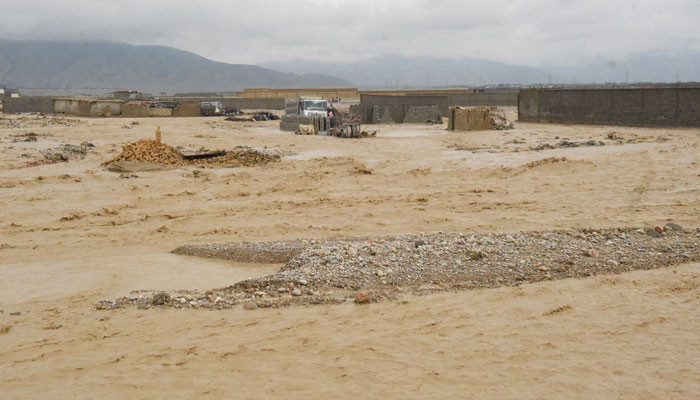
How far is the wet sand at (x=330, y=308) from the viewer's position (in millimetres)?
4750

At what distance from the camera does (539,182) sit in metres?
14.3

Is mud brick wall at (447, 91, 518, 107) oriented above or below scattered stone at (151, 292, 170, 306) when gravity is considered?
above

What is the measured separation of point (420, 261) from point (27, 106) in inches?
1964

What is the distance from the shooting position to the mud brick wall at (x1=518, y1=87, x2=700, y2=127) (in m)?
27.8

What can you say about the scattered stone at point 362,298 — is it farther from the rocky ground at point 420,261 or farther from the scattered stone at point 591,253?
the scattered stone at point 591,253

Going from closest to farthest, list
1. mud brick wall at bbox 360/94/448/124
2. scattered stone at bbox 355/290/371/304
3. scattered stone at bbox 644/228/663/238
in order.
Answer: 1. scattered stone at bbox 355/290/371/304
2. scattered stone at bbox 644/228/663/238
3. mud brick wall at bbox 360/94/448/124

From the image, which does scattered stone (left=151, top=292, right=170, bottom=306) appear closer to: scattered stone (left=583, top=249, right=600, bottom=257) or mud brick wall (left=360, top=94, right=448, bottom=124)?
scattered stone (left=583, top=249, right=600, bottom=257)

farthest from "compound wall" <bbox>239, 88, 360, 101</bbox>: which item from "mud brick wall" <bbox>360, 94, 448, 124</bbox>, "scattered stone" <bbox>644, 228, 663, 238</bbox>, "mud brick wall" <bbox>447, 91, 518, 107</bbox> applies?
"scattered stone" <bbox>644, 228, 663, 238</bbox>

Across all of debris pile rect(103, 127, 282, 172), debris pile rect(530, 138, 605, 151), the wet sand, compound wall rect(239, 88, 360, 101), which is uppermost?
compound wall rect(239, 88, 360, 101)

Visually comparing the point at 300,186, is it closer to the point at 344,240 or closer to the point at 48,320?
the point at 344,240

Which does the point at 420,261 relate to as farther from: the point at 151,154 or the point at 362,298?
the point at 151,154

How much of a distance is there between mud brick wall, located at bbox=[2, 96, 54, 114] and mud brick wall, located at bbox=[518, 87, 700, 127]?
36671 mm

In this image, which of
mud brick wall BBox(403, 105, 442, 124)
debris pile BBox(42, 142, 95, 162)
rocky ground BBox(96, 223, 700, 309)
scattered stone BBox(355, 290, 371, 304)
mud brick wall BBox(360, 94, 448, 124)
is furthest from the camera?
mud brick wall BBox(360, 94, 448, 124)

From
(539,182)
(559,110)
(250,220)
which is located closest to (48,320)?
(250,220)
